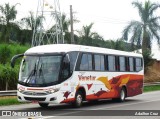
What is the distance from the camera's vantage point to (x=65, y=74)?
17.3 meters

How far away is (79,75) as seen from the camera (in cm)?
1833

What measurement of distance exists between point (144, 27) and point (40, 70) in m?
37.1

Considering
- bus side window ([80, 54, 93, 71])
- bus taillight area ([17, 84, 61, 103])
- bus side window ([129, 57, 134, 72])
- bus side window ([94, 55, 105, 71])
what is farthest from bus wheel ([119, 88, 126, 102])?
bus taillight area ([17, 84, 61, 103])

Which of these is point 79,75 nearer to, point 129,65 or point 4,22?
point 129,65

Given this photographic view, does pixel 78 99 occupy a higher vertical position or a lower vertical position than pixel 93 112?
higher

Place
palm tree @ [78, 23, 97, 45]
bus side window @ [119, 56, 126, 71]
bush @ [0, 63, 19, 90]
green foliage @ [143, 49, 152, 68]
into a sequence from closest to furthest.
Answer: bus side window @ [119, 56, 126, 71] < bush @ [0, 63, 19, 90] < green foliage @ [143, 49, 152, 68] < palm tree @ [78, 23, 97, 45]

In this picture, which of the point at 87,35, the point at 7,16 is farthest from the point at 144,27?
the point at 7,16

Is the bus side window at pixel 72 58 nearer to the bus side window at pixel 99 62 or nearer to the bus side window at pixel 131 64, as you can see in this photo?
the bus side window at pixel 99 62

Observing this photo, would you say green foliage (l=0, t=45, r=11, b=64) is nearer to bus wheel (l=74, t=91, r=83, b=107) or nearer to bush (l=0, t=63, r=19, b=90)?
bush (l=0, t=63, r=19, b=90)

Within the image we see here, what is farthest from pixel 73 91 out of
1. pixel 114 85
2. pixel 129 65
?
pixel 129 65

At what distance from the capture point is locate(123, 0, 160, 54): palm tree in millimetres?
52250

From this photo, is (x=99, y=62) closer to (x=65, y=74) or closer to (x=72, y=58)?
(x=72, y=58)

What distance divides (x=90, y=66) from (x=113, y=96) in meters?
3.35

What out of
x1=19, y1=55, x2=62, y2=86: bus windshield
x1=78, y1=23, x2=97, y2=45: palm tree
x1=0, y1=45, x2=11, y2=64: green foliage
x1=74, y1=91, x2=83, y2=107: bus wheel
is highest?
x1=78, y1=23, x2=97, y2=45: palm tree
